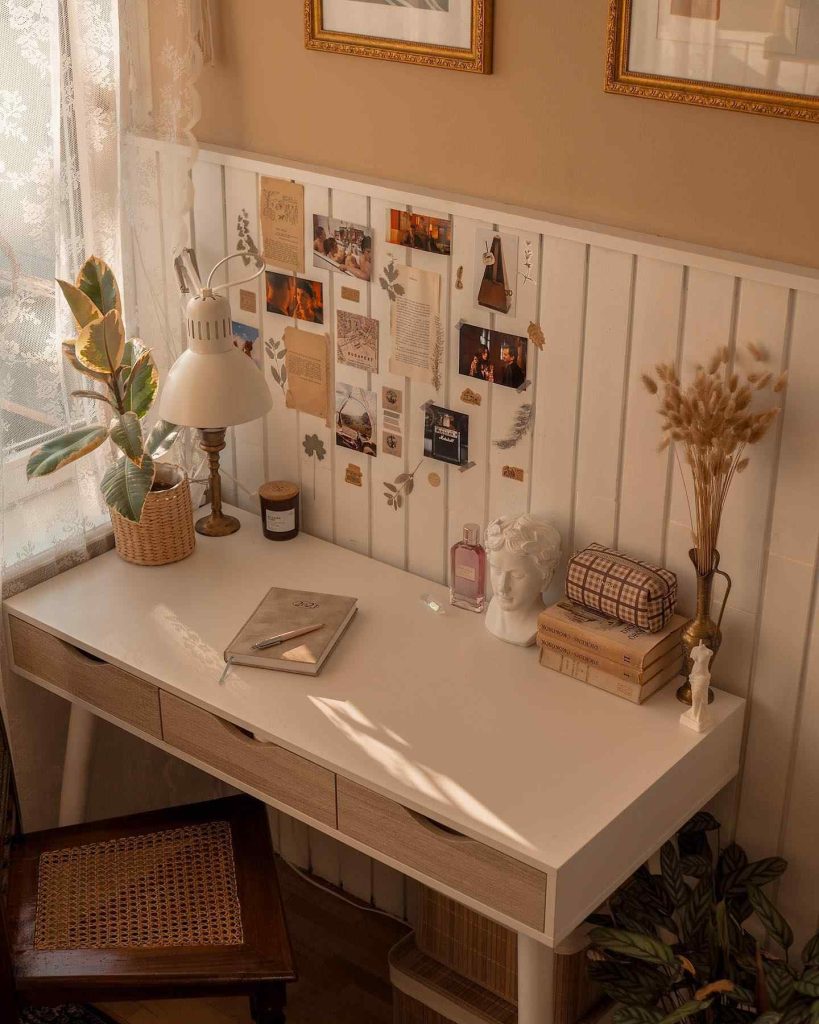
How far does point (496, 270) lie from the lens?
6.81ft

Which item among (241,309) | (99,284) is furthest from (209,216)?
(99,284)

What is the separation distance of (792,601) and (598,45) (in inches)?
33.1

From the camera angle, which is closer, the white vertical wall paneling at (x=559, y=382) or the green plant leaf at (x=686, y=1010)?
the green plant leaf at (x=686, y=1010)

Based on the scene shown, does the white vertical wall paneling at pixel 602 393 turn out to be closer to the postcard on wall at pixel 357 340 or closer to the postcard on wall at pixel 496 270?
the postcard on wall at pixel 496 270

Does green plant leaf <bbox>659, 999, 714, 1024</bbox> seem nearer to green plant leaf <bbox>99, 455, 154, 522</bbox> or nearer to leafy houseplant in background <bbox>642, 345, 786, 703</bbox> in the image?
leafy houseplant in background <bbox>642, 345, 786, 703</bbox>

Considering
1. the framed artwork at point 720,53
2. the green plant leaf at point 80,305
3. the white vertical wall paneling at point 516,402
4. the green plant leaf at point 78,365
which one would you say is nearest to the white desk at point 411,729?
the white vertical wall paneling at point 516,402

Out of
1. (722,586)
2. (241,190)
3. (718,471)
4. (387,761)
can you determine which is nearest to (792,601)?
(722,586)

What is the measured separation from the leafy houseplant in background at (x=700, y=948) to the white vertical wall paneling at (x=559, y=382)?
0.54 metres

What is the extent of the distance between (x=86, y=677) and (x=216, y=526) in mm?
427

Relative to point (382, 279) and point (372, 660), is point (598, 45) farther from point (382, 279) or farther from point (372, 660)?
point (372, 660)

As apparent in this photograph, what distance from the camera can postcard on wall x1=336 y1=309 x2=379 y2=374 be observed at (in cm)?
229

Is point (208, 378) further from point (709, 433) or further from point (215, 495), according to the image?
point (709, 433)

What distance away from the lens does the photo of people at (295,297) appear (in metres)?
2.34

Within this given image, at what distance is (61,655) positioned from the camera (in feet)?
7.43
